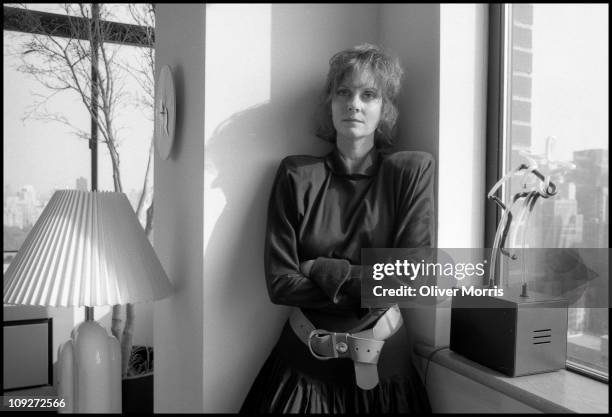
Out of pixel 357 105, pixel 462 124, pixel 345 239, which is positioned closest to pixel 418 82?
pixel 462 124

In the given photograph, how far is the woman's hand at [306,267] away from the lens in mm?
1531

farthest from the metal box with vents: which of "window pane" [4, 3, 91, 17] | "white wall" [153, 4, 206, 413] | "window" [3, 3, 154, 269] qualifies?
"window pane" [4, 3, 91, 17]

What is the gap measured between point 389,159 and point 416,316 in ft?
1.79

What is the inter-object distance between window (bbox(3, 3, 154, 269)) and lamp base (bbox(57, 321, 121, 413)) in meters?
1.58

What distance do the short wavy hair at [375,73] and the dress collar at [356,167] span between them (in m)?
0.10

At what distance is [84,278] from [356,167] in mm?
848

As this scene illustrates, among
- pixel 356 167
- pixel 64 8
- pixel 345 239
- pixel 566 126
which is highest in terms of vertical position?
pixel 64 8

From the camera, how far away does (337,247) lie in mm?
1561

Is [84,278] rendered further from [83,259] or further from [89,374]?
[89,374]

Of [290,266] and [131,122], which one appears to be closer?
[290,266]

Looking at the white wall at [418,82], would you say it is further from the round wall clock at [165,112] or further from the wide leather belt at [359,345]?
the round wall clock at [165,112]

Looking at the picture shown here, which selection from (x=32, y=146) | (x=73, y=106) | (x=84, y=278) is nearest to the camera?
(x=84, y=278)

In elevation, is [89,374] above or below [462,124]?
below

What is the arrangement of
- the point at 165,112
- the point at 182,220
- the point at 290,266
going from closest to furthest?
the point at 290,266
the point at 182,220
the point at 165,112
